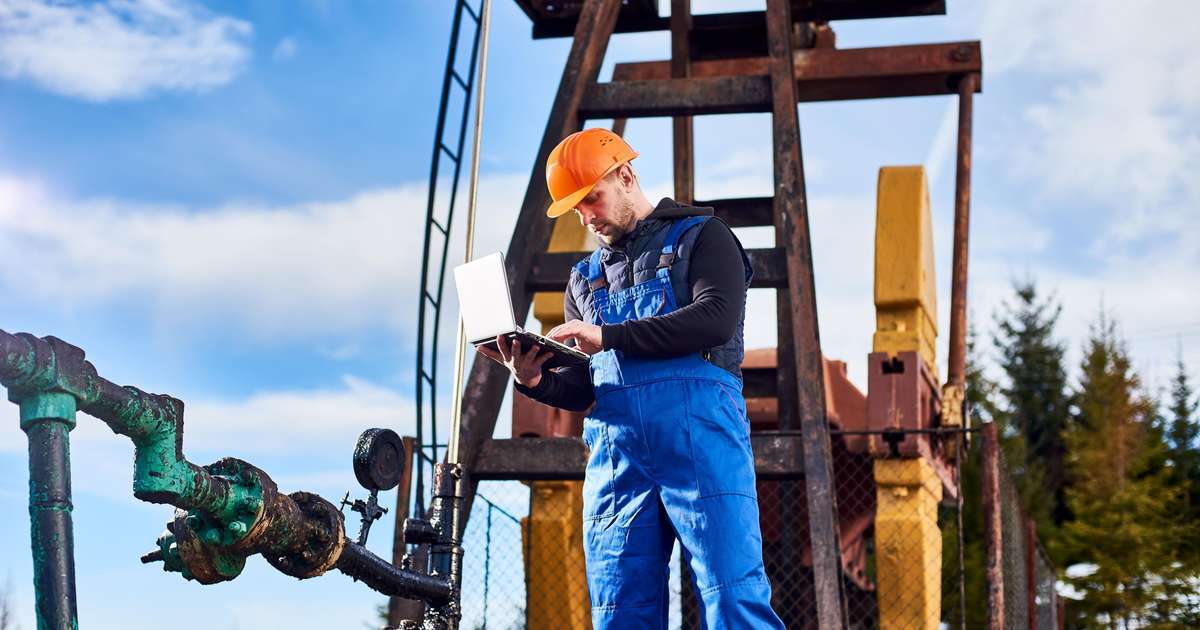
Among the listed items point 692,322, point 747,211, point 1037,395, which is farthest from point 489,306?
point 1037,395

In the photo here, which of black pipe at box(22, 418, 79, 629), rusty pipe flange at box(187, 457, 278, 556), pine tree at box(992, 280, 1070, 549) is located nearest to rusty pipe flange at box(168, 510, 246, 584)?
rusty pipe flange at box(187, 457, 278, 556)

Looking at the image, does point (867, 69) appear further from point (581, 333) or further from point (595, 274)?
point (581, 333)

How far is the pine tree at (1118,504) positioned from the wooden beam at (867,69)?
2216 centimetres

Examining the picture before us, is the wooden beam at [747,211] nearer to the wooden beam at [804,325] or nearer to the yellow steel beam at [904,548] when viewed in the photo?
the wooden beam at [804,325]

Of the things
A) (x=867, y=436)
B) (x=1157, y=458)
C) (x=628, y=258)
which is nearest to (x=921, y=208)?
(x=867, y=436)

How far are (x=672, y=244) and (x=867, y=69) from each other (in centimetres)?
611

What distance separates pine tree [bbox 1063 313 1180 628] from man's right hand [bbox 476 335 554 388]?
2788 centimetres

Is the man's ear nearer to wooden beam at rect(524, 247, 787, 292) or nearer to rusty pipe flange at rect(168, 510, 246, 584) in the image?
rusty pipe flange at rect(168, 510, 246, 584)

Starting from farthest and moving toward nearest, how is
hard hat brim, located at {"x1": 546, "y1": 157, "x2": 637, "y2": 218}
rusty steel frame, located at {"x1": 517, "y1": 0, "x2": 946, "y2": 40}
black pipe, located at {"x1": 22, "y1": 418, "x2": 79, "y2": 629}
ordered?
rusty steel frame, located at {"x1": 517, "y1": 0, "x2": 946, "y2": 40} < hard hat brim, located at {"x1": 546, "y1": 157, "x2": 637, "y2": 218} < black pipe, located at {"x1": 22, "y1": 418, "x2": 79, "y2": 629}

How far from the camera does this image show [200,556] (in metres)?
3.28

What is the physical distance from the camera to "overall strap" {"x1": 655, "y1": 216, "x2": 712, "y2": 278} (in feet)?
12.8

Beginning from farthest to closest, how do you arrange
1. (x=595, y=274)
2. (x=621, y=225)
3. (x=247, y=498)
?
(x=595, y=274) → (x=621, y=225) → (x=247, y=498)

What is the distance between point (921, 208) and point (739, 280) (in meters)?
5.01

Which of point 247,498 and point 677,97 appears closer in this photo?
point 247,498
